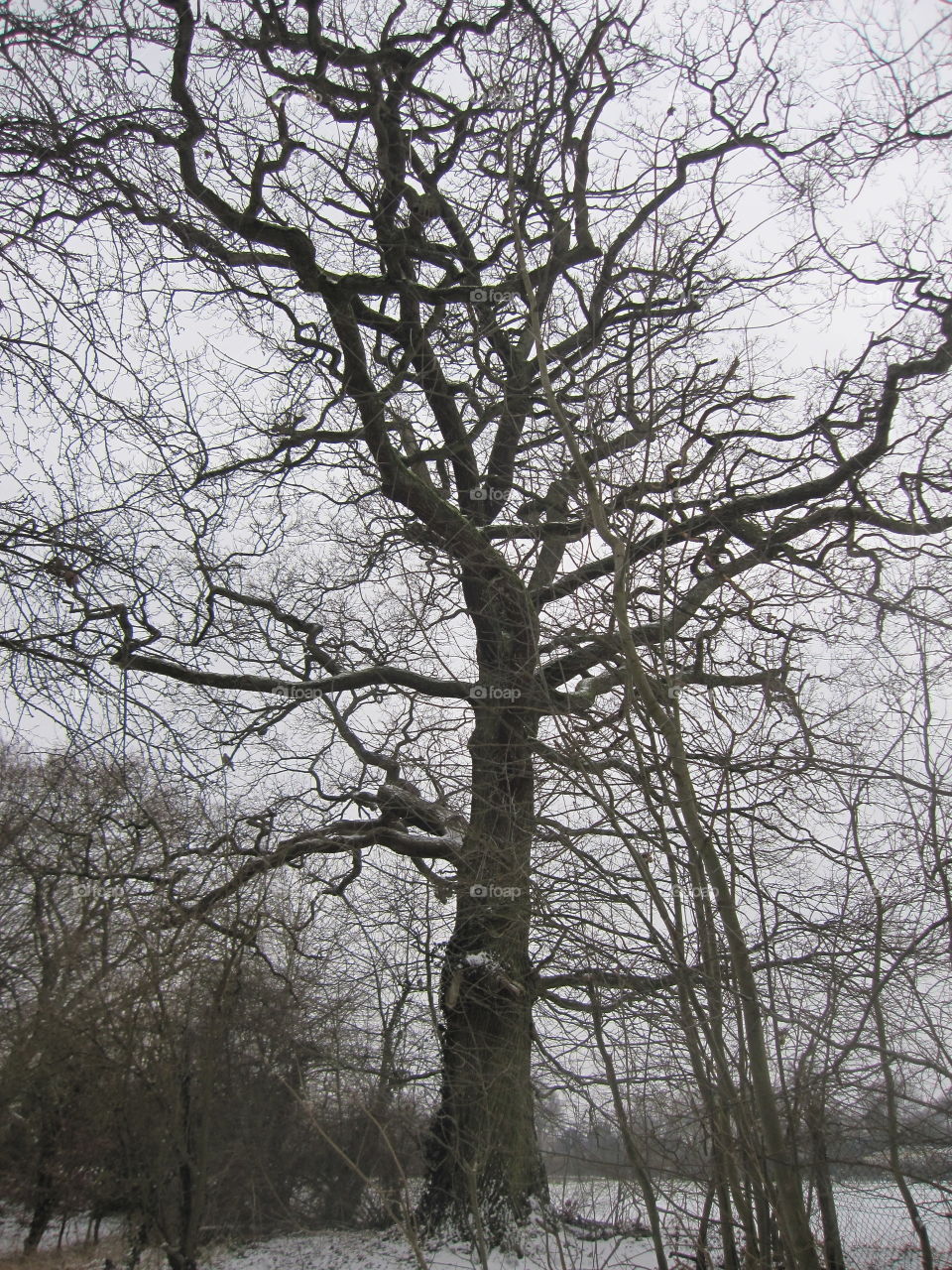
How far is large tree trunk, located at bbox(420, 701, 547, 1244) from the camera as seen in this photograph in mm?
4406

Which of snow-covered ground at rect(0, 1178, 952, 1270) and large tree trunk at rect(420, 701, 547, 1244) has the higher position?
large tree trunk at rect(420, 701, 547, 1244)

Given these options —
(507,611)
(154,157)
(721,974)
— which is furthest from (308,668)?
(721,974)

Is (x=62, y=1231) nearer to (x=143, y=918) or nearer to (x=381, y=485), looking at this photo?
(x=143, y=918)

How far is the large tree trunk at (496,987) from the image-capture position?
4406mm

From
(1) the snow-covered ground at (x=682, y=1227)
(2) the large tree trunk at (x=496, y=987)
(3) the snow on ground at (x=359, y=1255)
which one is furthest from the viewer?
(3) the snow on ground at (x=359, y=1255)

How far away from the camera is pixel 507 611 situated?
504cm

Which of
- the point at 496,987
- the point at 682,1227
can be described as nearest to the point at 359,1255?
the point at 496,987

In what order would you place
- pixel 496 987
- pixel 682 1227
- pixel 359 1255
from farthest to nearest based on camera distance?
pixel 359 1255 < pixel 496 987 < pixel 682 1227

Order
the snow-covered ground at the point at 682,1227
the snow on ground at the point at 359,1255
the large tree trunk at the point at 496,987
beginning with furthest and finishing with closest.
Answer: the snow on ground at the point at 359,1255, the large tree trunk at the point at 496,987, the snow-covered ground at the point at 682,1227

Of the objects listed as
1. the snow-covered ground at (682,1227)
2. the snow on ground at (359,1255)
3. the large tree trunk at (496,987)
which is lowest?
the snow on ground at (359,1255)

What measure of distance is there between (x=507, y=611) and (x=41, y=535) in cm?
265

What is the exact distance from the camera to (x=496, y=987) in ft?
18.5

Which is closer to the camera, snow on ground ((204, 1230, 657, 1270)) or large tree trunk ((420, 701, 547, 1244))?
large tree trunk ((420, 701, 547, 1244))

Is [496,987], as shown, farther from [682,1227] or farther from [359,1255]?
[359,1255]
